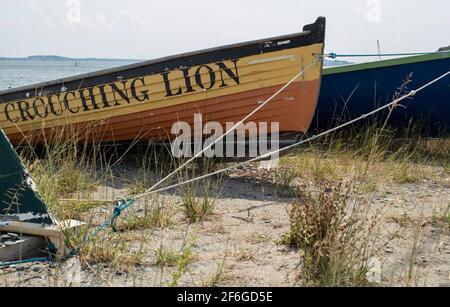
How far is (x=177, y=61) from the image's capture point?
19.6 feet

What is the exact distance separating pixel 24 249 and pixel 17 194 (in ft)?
1.42

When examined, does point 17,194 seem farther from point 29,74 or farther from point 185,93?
point 29,74

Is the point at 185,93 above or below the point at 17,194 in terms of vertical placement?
above

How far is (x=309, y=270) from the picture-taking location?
2.97m

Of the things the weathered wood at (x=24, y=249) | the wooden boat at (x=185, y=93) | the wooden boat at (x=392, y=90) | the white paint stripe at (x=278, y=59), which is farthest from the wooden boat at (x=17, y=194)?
the wooden boat at (x=392, y=90)

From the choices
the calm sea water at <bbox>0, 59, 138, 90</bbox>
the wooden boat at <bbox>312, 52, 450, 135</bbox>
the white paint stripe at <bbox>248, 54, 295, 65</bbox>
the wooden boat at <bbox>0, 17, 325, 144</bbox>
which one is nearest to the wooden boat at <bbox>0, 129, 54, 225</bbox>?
the wooden boat at <bbox>0, 17, 325, 144</bbox>

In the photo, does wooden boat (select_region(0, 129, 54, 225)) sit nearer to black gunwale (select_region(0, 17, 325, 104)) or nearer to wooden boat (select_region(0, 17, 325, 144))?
wooden boat (select_region(0, 17, 325, 144))

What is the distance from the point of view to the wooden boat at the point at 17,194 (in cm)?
343

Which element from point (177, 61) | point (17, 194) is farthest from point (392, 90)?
point (17, 194)

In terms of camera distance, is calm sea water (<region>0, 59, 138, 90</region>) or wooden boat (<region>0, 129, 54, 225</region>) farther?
calm sea water (<region>0, 59, 138, 90</region>)

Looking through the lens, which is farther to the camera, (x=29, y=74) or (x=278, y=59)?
(x=29, y=74)

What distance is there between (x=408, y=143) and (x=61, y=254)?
5.88 metres

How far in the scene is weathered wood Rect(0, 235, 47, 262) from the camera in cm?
320

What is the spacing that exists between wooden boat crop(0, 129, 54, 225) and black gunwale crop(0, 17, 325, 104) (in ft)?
8.90
